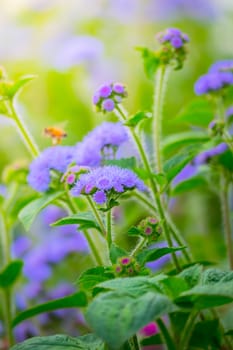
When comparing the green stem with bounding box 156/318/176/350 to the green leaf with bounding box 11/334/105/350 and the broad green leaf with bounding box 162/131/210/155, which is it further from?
the broad green leaf with bounding box 162/131/210/155

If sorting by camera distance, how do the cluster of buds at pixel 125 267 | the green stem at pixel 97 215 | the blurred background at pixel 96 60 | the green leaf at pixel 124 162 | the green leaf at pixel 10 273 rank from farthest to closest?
the blurred background at pixel 96 60, the green leaf at pixel 10 273, the green leaf at pixel 124 162, the green stem at pixel 97 215, the cluster of buds at pixel 125 267

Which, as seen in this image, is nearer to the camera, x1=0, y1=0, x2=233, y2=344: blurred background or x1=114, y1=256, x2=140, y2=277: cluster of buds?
x1=114, y1=256, x2=140, y2=277: cluster of buds

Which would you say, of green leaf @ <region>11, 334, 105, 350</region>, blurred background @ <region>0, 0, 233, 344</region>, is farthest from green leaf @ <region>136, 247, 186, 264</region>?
blurred background @ <region>0, 0, 233, 344</region>

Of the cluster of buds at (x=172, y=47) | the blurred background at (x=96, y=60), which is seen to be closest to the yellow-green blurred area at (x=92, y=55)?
the blurred background at (x=96, y=60)

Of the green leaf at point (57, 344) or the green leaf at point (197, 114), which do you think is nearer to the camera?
the green leaf at point (57, 344)

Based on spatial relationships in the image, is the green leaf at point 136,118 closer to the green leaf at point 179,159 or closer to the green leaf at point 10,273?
the green leaf at point 179,159

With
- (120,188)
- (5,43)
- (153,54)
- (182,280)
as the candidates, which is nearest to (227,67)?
(153,54)

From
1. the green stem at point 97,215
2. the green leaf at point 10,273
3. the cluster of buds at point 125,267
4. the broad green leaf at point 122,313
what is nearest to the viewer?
the broad green leaf at point 122,313
